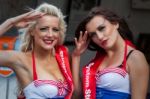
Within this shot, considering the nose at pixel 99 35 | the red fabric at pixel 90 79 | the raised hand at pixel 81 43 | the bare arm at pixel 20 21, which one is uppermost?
the bare arm at pixel 20 21

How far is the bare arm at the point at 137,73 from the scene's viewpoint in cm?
319

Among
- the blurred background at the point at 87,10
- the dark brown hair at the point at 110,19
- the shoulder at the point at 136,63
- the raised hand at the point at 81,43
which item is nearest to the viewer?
the shoulder at the point at 136,63

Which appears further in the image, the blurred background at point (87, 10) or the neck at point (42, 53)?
the blurred background at point (87, 10)

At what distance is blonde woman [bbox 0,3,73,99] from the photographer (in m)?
3.21

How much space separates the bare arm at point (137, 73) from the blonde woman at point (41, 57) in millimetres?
425

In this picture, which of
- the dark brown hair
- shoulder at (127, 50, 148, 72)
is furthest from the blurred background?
shoulder at (127, 50, 148, 72)

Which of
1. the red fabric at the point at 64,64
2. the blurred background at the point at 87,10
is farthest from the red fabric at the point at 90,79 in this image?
the blurred background at the point at 87,10

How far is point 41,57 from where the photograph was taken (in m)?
3.37

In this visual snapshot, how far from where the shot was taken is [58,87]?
10.6ft

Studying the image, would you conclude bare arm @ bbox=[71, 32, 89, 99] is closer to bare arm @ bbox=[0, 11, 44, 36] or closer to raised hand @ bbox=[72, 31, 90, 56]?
raised hand @ bbox=[72, 31, 90, 56]

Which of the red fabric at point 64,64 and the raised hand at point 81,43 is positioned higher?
the raised hand at point 81,43

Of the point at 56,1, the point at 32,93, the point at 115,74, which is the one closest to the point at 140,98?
the point at 115,74

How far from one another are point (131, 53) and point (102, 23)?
28 cm

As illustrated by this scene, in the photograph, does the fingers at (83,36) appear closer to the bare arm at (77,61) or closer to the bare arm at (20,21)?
the bare arm at (77,61)
